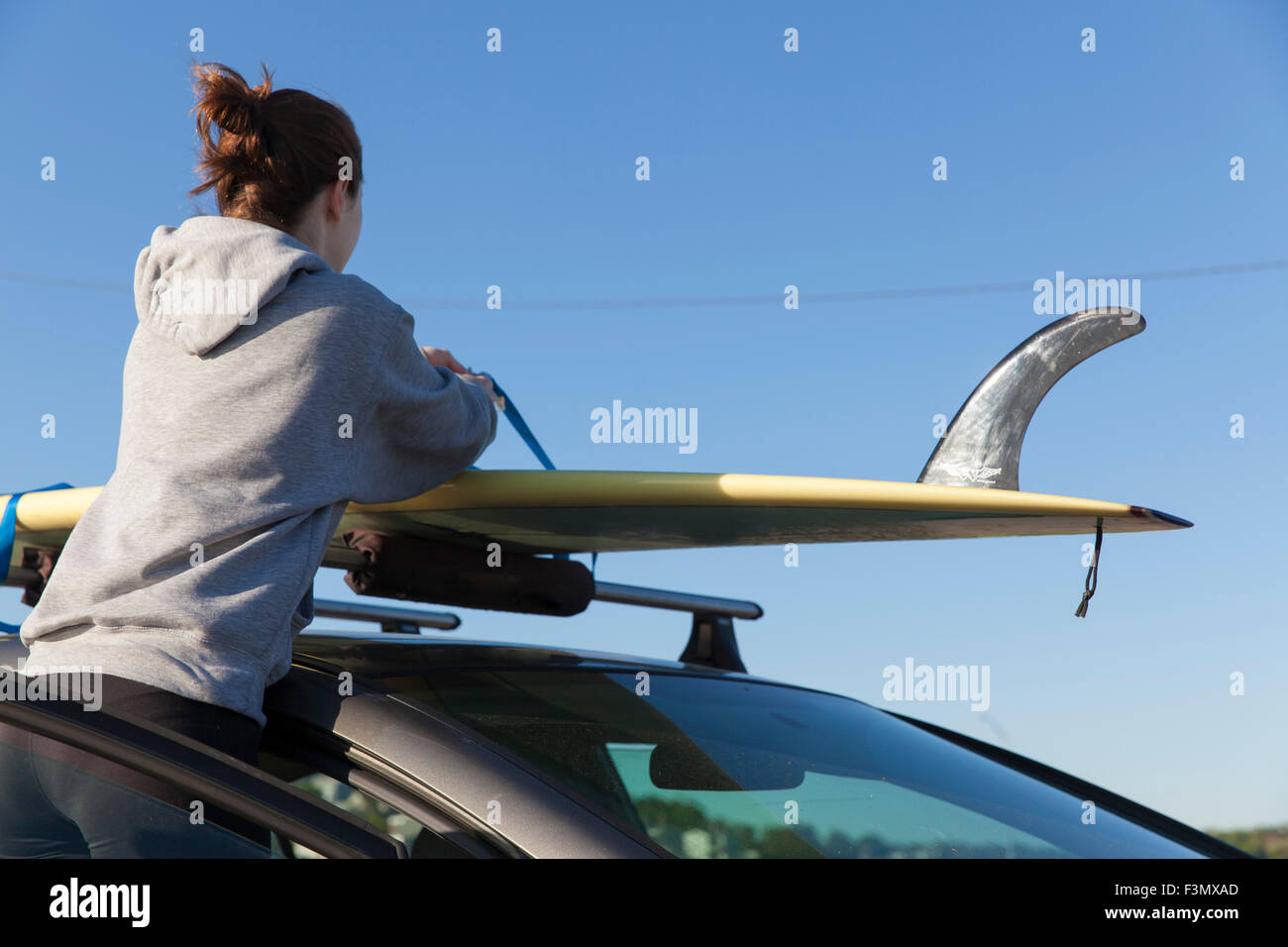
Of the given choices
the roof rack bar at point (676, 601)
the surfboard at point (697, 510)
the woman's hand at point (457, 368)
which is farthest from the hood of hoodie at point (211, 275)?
the roof rack bar at point (676, 601)

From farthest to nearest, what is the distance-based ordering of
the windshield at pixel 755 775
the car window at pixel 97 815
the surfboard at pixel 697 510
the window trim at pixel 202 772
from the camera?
the surfboard at pixel 697 510
the windshield at pixel 755 775
the car window at pixel 97 815
the window trim at pixel 202 772

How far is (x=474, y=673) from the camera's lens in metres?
1.67

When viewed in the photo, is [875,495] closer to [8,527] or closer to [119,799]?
[119,799]

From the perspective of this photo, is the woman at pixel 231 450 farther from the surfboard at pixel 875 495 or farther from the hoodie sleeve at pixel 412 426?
the surfboard at pixel 875 495

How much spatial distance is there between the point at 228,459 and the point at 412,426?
288 millimetres

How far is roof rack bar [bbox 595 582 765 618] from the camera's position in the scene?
265cm

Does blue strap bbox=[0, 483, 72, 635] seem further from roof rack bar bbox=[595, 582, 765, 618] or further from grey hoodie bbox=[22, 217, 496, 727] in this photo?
roof rack bar bbox=[595, 582, 765, 618]

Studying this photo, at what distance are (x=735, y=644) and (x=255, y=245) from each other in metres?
1.69

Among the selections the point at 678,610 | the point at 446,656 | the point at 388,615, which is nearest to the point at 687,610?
the point at 678,610

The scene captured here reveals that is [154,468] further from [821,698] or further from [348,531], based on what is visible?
[821,698]

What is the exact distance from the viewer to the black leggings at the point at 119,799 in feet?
4.03

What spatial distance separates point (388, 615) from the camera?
2.78 metres

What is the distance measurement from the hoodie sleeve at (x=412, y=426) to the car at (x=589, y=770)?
272mm
